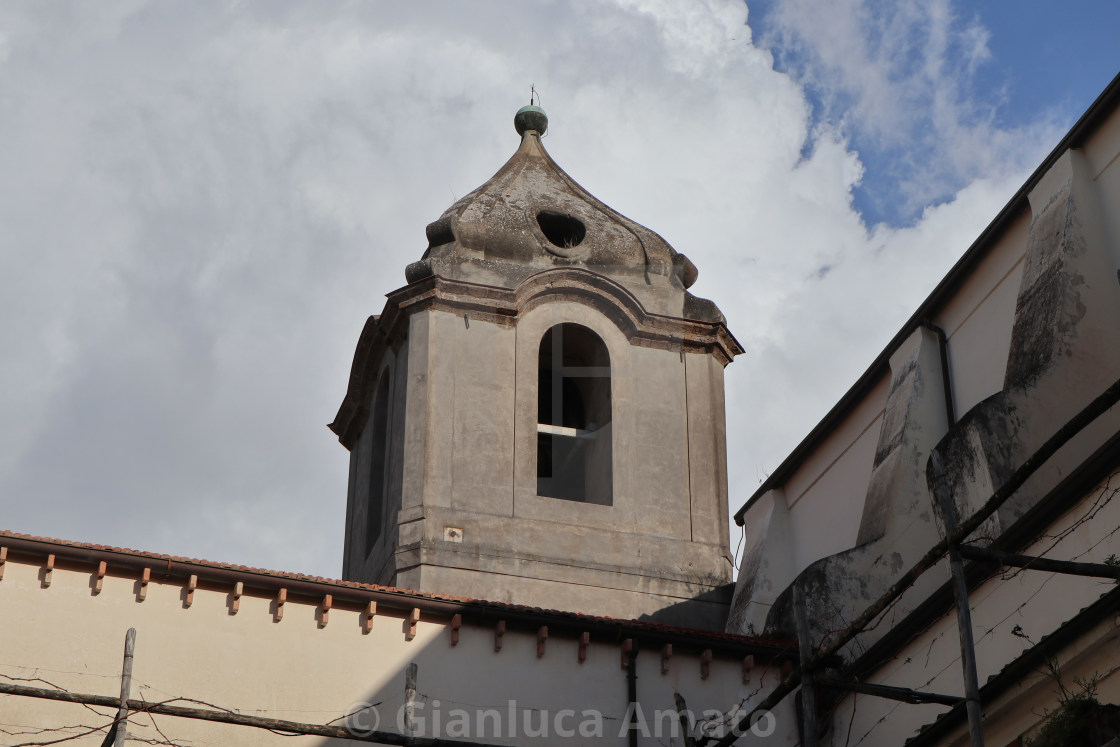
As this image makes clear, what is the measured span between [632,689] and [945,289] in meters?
5.84

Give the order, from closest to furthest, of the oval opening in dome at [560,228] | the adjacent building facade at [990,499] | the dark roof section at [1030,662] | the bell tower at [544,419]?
the dark roof section at [1030,662], the adjacent building facade at [990,499], the bell tower at [544,419], the oval opening in dome at [560,228]

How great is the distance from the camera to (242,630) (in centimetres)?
1512

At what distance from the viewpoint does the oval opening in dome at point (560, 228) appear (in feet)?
74.1

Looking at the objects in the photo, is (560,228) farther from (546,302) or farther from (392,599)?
(392,599)

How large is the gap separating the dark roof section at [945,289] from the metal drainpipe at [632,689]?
534 centimetres

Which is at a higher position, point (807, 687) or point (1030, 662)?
point (1030, 662)

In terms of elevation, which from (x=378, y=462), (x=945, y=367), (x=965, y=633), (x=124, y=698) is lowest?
(x=965, y=633)

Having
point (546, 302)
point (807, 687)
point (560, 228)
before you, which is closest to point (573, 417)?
point (546, 302)

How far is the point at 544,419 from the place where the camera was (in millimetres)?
21922

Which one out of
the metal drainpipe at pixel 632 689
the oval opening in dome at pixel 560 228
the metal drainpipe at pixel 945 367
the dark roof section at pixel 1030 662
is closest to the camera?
the dark roof section at pixel 1030 662

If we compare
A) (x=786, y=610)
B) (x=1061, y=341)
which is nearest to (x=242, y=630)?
(x=786, y=610)

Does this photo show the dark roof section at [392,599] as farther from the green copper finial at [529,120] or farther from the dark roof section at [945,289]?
the green copper finial at [529,120]

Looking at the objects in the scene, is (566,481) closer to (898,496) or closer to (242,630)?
(898,496)

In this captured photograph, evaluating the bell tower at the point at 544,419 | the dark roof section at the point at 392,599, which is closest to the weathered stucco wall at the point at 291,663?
the dark roof section at the point at 392,599
